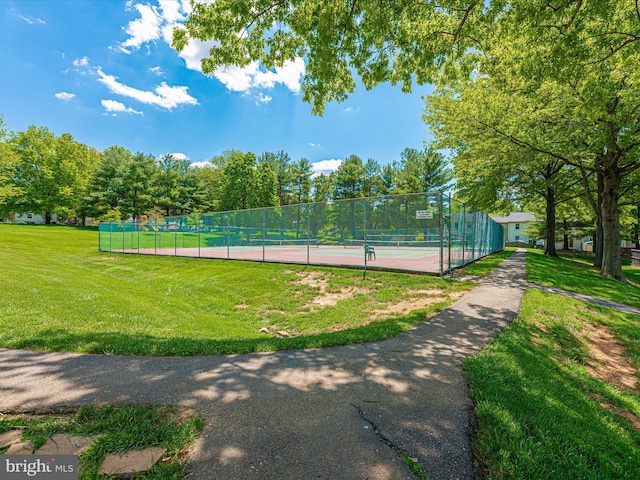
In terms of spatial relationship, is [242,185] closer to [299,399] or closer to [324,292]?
[324,292]

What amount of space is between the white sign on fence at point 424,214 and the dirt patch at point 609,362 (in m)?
4.90

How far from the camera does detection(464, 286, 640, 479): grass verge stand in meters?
1.98

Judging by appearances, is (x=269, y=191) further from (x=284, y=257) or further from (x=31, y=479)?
(x=31, y=479)

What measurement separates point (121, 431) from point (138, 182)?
157ft

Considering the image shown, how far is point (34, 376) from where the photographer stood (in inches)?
117

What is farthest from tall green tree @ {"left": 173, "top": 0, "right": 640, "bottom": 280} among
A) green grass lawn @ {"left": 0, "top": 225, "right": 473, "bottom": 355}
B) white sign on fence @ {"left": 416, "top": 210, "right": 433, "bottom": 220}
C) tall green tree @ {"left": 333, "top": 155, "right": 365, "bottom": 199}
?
tall green tree @ {"left": 333, "top": 155, "right": 365, "bottom": 199}

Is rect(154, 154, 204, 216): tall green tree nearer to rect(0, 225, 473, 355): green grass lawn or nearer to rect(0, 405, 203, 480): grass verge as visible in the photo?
rect(0, 225, 473, 355): green grass lawn

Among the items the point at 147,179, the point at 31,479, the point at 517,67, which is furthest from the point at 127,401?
the point at 147,179

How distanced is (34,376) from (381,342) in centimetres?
426

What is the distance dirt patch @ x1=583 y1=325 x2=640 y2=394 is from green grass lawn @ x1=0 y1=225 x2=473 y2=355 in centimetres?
260

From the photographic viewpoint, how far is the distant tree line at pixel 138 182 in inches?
1532

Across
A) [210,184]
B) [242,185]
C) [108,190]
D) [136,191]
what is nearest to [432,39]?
[242,185]

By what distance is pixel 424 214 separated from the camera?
971 centimetres

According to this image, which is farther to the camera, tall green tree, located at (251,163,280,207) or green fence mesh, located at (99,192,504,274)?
tall green tree, located at (251,163,280,207)
